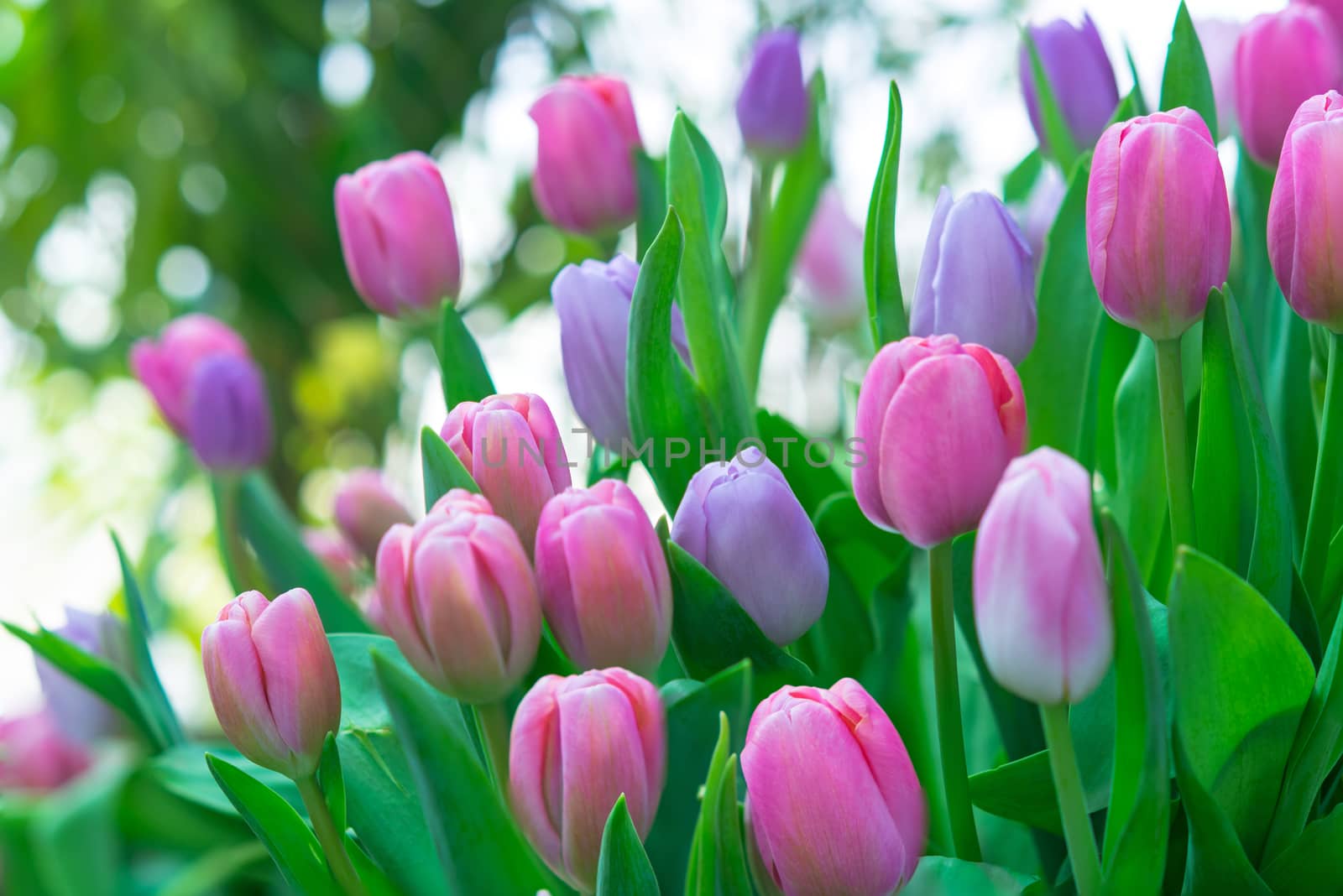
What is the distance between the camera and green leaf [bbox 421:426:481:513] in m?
0.21

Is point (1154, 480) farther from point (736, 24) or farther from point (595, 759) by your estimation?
point (736, 24)

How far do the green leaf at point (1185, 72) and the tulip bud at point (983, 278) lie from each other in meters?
0.06

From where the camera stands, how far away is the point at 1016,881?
19 centimetres

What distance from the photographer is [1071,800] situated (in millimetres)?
177

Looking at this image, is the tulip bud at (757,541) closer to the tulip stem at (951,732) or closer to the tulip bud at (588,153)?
the tulip stem at (951,732)

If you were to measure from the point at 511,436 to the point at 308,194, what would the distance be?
1.47 m

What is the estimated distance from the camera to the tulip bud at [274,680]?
20 cm

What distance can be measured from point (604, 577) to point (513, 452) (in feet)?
0.10

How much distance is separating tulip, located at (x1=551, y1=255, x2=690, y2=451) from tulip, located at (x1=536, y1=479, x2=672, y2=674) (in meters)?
0.05

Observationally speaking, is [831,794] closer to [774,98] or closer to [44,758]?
[774,98]

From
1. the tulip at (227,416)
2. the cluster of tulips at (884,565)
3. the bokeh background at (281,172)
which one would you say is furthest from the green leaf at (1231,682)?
the bokeh background at (281,172)

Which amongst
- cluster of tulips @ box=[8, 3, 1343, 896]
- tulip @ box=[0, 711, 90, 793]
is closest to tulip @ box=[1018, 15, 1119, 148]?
cluster of tulips @ box=[8, 3, 1343, 896]

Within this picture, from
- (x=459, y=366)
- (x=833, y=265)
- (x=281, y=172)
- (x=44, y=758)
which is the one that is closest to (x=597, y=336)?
(x=459, y=366)

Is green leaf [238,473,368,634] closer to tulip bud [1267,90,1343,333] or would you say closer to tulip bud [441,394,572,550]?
tulip bud [441,394,572,550]
